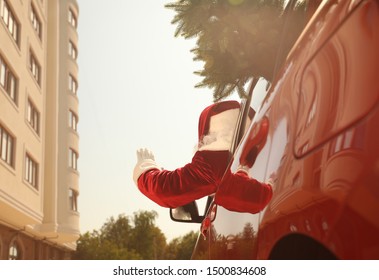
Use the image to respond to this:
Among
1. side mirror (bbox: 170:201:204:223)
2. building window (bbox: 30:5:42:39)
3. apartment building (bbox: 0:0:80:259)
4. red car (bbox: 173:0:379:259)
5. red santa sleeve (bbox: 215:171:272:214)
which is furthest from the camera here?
building window (bbox: 30:5:42:39)

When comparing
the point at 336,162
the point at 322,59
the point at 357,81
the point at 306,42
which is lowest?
the point at 336,162

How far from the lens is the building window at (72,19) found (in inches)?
126

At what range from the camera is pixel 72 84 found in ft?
10.8

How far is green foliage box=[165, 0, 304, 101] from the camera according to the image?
226 cm

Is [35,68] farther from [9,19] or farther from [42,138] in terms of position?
[42,138]

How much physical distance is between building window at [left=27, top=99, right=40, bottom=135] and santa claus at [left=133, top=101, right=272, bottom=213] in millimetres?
595

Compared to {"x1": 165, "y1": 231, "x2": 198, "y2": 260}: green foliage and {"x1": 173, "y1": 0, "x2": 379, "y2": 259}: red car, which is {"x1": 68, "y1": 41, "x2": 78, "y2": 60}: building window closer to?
{"x1": 165, "y1": 231, "x2": 198, "y2": 260}: green foliage

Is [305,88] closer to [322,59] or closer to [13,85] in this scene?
[322,59]

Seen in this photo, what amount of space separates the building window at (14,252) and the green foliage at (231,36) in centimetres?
111

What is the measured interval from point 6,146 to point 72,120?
0.52 m

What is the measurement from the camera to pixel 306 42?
4.80 ft

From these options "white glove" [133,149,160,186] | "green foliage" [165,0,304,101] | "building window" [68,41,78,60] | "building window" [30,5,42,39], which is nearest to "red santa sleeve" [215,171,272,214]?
"green foliage" [165,0,304,101]
